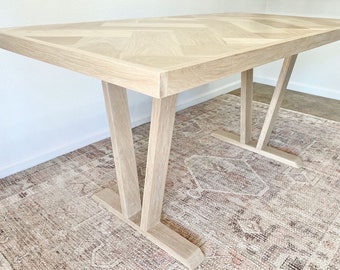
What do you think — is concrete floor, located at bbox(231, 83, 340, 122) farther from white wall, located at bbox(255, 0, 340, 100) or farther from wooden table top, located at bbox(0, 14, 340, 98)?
wooden table top, located at bbox(0, 14, 340, 98)

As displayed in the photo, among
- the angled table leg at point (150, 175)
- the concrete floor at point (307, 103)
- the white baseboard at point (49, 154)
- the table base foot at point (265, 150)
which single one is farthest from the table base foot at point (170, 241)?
the concrete floor at point (307, 103)

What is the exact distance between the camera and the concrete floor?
8.52 feet

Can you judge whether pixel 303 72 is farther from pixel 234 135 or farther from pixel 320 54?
pixel 234 135

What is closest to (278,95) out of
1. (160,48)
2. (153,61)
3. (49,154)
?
(160,48)

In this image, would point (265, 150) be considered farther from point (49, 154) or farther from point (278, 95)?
point (49, 154)

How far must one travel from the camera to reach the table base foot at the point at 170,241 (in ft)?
3.58

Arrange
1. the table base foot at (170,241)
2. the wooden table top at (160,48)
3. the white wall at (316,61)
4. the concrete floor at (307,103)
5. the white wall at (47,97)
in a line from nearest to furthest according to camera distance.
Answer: the wooden table top at (160,48) → the table base foot at (170,241) → the white wall at (47,97) → the concrete floor at (307,103) → the white wall at (316,61)

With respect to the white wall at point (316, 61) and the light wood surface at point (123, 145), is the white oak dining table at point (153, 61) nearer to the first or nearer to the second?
the light wood surface at point (123, 145)

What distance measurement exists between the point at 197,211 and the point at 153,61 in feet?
2.81

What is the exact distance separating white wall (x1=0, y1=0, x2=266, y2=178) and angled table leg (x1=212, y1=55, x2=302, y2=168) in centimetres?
77

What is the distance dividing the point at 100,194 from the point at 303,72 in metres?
2.54

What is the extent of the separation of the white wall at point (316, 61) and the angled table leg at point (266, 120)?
1500 millimetres

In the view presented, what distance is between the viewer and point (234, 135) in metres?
2.05

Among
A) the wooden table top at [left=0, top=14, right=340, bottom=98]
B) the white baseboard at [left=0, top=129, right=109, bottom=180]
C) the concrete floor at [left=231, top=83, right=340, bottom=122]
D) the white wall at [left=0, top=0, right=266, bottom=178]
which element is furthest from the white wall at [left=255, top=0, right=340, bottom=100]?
the white baseboard at [left=0, top=129, right=109, bottom=180]
